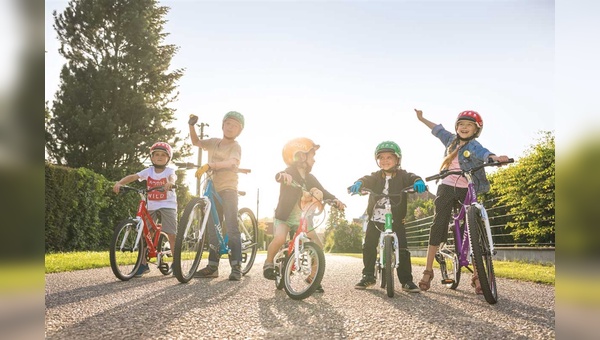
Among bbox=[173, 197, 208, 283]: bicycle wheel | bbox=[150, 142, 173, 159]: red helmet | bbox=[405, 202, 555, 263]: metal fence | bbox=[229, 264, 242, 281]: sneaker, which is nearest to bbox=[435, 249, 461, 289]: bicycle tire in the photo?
bbox=[229, 264, 242, 281]: sneaker

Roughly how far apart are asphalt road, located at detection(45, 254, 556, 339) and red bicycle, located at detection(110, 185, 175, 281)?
0.37m

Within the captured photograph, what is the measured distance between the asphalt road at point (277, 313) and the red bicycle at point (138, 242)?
0.37m

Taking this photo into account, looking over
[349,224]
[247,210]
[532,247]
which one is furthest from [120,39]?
[349,224]

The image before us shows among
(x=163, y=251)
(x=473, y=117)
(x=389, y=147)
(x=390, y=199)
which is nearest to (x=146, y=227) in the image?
(x=163, y=251)

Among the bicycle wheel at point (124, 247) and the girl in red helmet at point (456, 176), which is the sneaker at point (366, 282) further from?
the bicycle wheel at point (124, 247)

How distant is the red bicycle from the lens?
15.6ft

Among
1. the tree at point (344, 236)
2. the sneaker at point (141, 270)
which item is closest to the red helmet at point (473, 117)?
the sneaker at point (141, 270)

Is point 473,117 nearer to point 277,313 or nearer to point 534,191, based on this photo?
point 277,313

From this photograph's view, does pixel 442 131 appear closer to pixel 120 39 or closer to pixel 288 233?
pixel 288 233

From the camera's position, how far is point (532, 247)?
8562 millimetres

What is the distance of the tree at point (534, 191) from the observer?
8367mm

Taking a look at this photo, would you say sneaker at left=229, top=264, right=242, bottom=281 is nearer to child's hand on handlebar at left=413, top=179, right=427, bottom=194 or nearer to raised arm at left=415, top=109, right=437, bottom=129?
child's hand on handlebar at left=413, top=179, right=427, bottom=194

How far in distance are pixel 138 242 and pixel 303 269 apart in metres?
2.21

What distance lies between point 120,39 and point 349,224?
93.2ft
